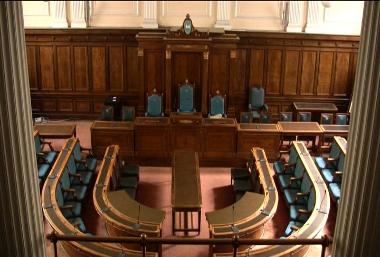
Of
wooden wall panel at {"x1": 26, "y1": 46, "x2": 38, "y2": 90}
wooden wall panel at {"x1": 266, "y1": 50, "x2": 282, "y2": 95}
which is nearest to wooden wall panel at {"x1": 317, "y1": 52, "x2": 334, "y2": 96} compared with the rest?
wooden wall panel at {"x1": 266, "y1": 50, "x2": 282, "y2": 95}

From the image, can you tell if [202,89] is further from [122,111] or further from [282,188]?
[282,188]

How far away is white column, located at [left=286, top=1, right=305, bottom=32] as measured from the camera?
13219 millimetres

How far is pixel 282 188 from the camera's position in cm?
961

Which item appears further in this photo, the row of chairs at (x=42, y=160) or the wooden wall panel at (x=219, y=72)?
the wooden wall panel at (x=219, y=72)

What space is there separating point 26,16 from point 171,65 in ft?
13.6

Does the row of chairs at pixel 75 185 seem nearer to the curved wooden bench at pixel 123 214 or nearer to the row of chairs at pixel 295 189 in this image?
the curved wooden bench at pixel 123 214

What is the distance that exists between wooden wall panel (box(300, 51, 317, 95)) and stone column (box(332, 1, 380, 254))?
9.53m

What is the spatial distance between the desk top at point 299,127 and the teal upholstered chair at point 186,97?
209 centimetres

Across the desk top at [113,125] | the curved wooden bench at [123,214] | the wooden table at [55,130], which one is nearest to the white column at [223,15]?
the desk top at [113,125]

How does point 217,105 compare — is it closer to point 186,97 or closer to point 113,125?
point 186,97

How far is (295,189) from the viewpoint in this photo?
31.1 ft

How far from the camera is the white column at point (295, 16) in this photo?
13219 mm

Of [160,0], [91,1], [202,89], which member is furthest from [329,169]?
[91,1]

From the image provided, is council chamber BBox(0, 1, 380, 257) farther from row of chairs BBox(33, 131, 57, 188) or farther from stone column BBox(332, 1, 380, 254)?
stone column BBox(332, 1, 380, 254)
